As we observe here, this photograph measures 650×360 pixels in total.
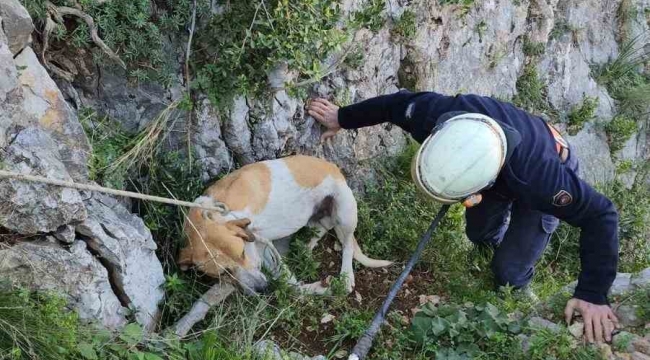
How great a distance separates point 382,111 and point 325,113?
2.18ft

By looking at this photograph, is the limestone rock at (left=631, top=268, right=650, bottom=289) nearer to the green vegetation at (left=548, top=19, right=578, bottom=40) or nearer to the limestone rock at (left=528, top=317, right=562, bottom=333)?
the limestone rock at (left=528, top=317, right=562, bottom=333)

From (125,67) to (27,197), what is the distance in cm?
122

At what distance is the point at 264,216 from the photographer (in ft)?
15.1

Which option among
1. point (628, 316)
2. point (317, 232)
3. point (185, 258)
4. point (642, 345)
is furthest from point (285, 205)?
point (642, 345)

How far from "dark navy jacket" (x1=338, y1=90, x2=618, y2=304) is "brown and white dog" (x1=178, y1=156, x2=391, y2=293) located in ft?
2.93

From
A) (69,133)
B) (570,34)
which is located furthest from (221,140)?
(570,34)

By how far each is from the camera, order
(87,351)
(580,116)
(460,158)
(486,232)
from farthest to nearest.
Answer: (580,116)
(486,232)
(460,158)
(87,351)

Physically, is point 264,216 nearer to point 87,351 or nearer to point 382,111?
point 382,111

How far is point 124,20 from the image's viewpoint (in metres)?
Result: 4.16

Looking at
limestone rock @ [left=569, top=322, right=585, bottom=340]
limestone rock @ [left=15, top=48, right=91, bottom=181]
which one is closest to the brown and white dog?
limestone rock @ [left=15, top=48, right=91, bottom=181]

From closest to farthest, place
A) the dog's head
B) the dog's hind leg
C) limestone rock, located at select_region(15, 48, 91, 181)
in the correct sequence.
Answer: limestone rock, located at select_region(15, 48, 91, 181) < the dog's head < the dog's hind leg

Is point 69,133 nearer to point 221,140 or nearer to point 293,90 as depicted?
point 221,140

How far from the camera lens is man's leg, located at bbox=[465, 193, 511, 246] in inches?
188

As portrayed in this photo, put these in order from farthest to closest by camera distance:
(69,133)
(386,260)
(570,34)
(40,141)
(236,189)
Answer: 1. (570,34)
2. (386,260)
3. (236,189)
4. (69,133)
5. (40,141)
